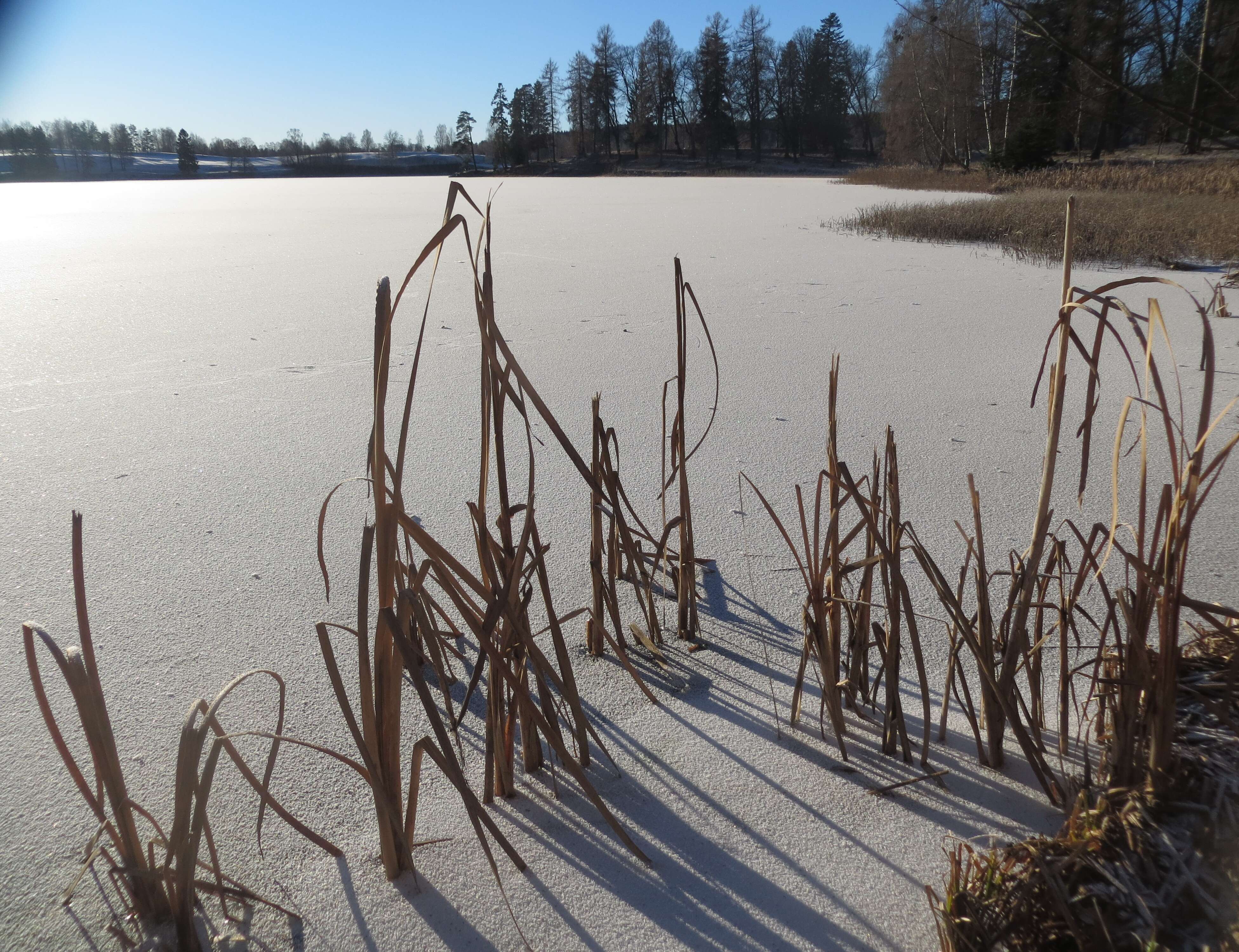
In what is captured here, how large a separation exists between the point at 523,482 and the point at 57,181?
1791cm

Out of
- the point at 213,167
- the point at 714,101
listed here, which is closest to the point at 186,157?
the point at 213,167

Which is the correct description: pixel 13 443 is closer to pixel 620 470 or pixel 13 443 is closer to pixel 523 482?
pixel 523 482

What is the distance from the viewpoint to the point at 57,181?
611 inches

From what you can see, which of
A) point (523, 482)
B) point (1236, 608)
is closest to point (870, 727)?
point (1236, 608)

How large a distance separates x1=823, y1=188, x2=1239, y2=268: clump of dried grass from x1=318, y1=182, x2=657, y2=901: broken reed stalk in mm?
4134

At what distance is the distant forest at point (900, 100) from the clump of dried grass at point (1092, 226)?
538 millimetres

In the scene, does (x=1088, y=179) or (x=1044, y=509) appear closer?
(x=1044, y=509)

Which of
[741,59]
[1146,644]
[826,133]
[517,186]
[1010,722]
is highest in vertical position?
[741,59]

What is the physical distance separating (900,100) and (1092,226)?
1459 cm

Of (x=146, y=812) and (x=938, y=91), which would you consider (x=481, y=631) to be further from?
(x=938, y=91)

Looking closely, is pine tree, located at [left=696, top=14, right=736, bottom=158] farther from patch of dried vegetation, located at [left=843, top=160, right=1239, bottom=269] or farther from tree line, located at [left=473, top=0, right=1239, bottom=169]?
patch of dried vegetation, located at [left=843, top=160, right=1239, bottom=269]

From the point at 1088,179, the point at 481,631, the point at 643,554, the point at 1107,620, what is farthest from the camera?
the point at 1088,179

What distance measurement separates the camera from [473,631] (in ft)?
2.61

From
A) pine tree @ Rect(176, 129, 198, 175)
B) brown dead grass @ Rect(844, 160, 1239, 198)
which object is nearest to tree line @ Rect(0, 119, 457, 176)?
pine tree @ Rect(176, 129, 198, 175)
